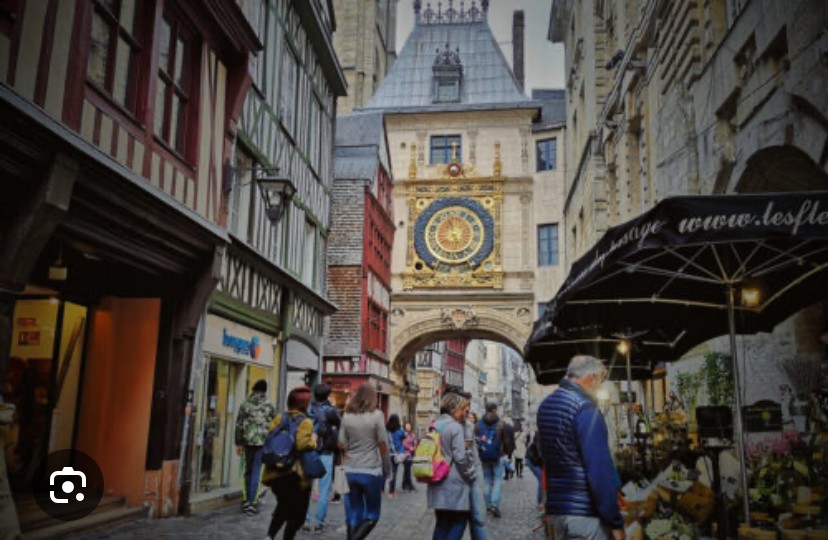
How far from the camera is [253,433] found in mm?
7902

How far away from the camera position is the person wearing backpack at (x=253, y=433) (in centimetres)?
791

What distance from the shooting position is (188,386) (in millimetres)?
8039

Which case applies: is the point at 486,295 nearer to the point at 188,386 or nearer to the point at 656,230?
the point at 188,386

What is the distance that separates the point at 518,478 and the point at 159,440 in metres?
11.0

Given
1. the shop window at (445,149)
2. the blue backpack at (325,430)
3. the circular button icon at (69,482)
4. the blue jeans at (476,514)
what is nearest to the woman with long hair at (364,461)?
the blue jeans at (476,514)

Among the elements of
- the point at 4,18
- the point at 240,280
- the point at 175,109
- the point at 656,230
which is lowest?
the point at 656,230

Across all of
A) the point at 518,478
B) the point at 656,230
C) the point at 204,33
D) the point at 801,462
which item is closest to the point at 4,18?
the point at 204,33

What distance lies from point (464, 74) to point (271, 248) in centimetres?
2049

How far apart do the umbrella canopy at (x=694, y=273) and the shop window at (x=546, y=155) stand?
19.2 metres

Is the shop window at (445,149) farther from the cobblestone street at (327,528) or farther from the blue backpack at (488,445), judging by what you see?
the blue backpack at (488,445)

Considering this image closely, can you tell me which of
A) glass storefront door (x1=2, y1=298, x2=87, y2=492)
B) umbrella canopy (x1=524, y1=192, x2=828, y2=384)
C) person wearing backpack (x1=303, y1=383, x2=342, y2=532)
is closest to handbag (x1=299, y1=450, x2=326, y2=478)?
person wearing backpack (x1=303, y1=383, x2=342, y2=532)

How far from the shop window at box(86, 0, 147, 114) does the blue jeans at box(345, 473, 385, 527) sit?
3622mm

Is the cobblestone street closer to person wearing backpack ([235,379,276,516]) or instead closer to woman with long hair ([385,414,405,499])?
person wearing backpack ([235,379,276,516])

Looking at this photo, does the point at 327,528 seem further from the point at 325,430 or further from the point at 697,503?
the point at 697,503
